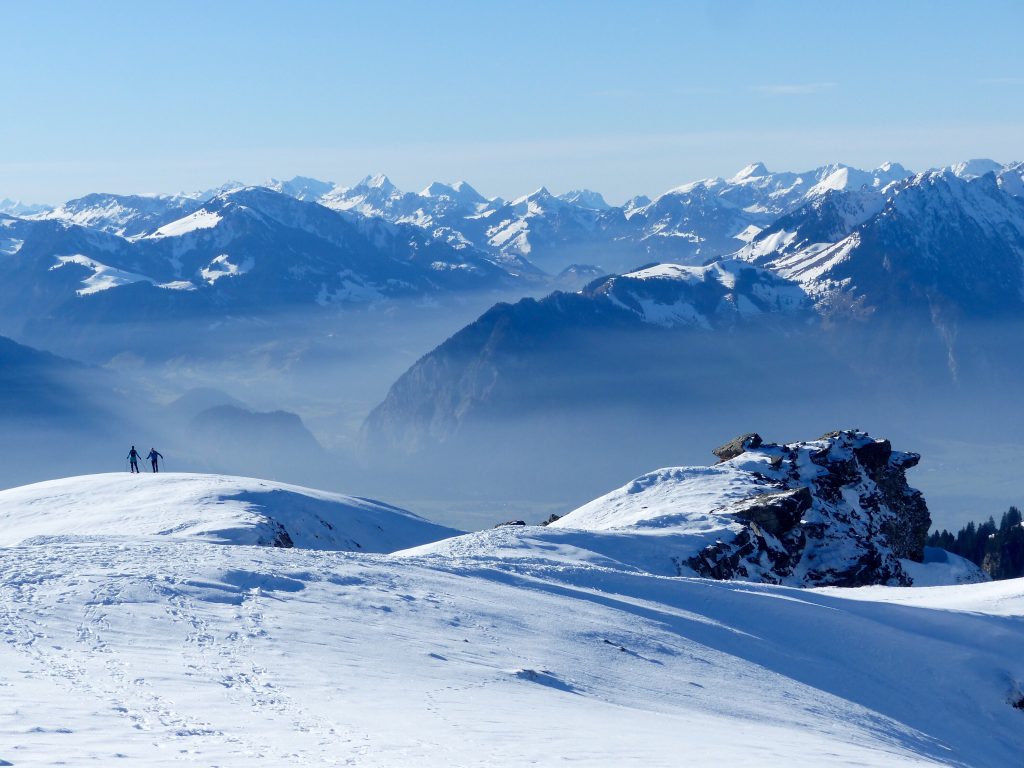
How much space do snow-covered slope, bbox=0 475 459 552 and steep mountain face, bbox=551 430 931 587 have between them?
1303 cm

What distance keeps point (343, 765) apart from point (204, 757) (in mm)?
2432

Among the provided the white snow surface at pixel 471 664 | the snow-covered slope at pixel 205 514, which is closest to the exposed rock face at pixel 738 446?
the snow-covered slope at pixel 205 514

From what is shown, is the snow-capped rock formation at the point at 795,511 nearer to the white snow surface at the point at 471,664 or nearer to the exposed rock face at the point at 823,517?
the exposed rock face at the point at 823,517

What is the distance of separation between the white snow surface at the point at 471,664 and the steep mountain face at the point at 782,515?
921 centimetres

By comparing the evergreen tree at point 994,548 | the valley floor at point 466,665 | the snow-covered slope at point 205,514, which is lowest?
Result: the evergreen tree at point 994,548

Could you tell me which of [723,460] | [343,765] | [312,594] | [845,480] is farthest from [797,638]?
[723,460]

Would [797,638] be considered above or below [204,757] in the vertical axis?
below

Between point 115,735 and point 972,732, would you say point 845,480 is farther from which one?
point 115,735

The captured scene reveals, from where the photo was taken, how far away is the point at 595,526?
7194cm

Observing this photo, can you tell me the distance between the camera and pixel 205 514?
6341cm

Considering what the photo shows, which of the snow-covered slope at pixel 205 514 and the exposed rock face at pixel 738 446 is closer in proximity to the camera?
the snow-covered slope at pixel 205 514

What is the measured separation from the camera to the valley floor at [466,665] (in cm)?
2262

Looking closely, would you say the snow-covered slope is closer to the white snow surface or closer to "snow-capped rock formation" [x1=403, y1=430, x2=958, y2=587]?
"snow-capped rock formation" [x1=403, y1=430, x2=958, y2=587]

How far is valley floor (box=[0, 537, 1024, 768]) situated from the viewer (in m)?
22.6
